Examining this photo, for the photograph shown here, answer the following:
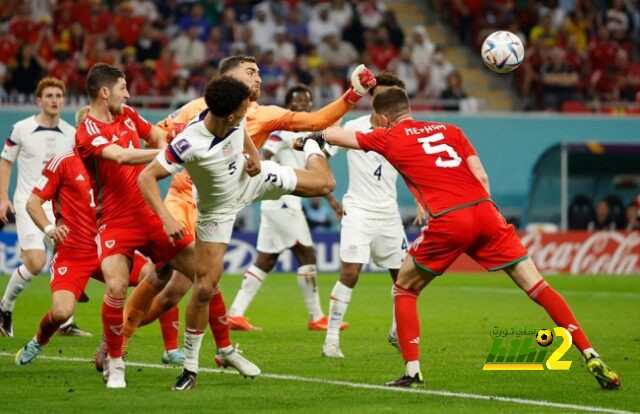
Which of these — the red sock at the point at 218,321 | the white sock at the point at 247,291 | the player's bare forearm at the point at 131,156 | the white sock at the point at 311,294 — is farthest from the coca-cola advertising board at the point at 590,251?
the player's bare forearm at the point at 131,156

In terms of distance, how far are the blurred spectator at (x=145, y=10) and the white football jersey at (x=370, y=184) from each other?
14939 mm

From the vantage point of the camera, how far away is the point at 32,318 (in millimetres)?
15430

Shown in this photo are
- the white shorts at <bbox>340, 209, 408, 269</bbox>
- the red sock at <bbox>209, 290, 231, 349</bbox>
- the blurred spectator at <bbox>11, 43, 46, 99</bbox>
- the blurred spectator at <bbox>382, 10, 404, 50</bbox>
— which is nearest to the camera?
the red sock at <bbox>209, 290, 231, 349</bbox>

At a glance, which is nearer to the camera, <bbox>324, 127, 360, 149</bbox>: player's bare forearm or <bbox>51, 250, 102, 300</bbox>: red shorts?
<bbox>324, 127, 360, 149</bbox>: player's bare forearm

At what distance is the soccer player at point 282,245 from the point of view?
47.9ft

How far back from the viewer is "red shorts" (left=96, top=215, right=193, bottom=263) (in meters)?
9.60

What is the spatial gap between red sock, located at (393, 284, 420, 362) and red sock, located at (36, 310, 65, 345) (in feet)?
9.32

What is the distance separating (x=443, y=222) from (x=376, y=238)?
126 inches

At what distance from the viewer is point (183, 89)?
2534cm

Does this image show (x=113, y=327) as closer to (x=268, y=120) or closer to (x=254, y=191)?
(x=254, y=191)

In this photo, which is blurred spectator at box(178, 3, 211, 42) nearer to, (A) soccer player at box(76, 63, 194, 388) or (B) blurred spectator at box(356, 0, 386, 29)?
(B) blurred spectator at box(356, 0, 386, 29)

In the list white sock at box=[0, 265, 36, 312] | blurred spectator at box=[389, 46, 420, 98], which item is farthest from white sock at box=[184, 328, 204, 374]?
blurred spectator at box=[389, 46, 420, 98]

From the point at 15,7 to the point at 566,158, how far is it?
486 inches

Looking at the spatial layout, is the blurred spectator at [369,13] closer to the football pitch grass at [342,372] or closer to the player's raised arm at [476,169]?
the football pitch grass at [342,372]
